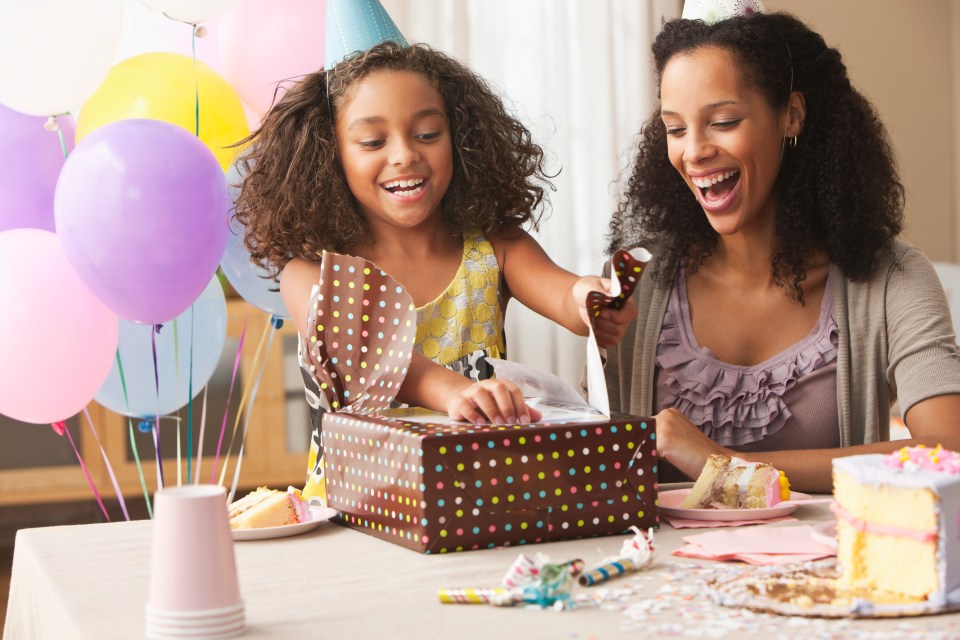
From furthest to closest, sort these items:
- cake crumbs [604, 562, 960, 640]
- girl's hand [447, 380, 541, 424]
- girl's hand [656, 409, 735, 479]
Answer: girl's hand [656, 409, 735, 479]
girl's hand [447, 380, 541, 424]
cake crumbs [604, 562, 960, 640]

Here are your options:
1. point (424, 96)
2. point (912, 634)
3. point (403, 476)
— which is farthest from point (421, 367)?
point (912, 634)

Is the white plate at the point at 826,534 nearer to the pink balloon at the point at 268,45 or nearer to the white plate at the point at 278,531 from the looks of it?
the white plate at the point at 278,531

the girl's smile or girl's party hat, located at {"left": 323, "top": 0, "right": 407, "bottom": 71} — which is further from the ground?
girl's party hat, located at {"left": 323, "top": 0, "right": 407, "bottom": 71}

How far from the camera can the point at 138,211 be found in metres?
1.57

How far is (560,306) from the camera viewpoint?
1529 mm

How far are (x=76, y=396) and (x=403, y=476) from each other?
36.9 inches

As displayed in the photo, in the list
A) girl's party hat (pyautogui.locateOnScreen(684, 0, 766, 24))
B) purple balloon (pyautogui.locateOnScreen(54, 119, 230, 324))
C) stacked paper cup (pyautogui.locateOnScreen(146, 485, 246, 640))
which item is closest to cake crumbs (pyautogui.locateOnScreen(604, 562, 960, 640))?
stacked paper cup (pyautogui.locateOnScreen(146, 485, 246, 640))

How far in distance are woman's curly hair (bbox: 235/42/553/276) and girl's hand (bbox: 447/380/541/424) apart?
435 millimetres

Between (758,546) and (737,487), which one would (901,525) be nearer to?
(758,546)

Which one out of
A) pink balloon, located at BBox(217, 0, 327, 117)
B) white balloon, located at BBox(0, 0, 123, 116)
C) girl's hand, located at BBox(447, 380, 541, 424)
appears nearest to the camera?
girl's hand, located at BBox(447, 380, 541, 424)

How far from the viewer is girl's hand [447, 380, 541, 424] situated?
114 centimetres

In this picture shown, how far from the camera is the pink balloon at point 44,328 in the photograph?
1697 mm

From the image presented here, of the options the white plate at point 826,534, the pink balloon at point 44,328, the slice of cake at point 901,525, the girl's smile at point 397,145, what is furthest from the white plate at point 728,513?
the pink balloon at point 44,328

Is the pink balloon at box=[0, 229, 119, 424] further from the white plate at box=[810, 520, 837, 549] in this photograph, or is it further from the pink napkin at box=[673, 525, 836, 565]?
the white plate at box=[810, 520, 837, 549]
